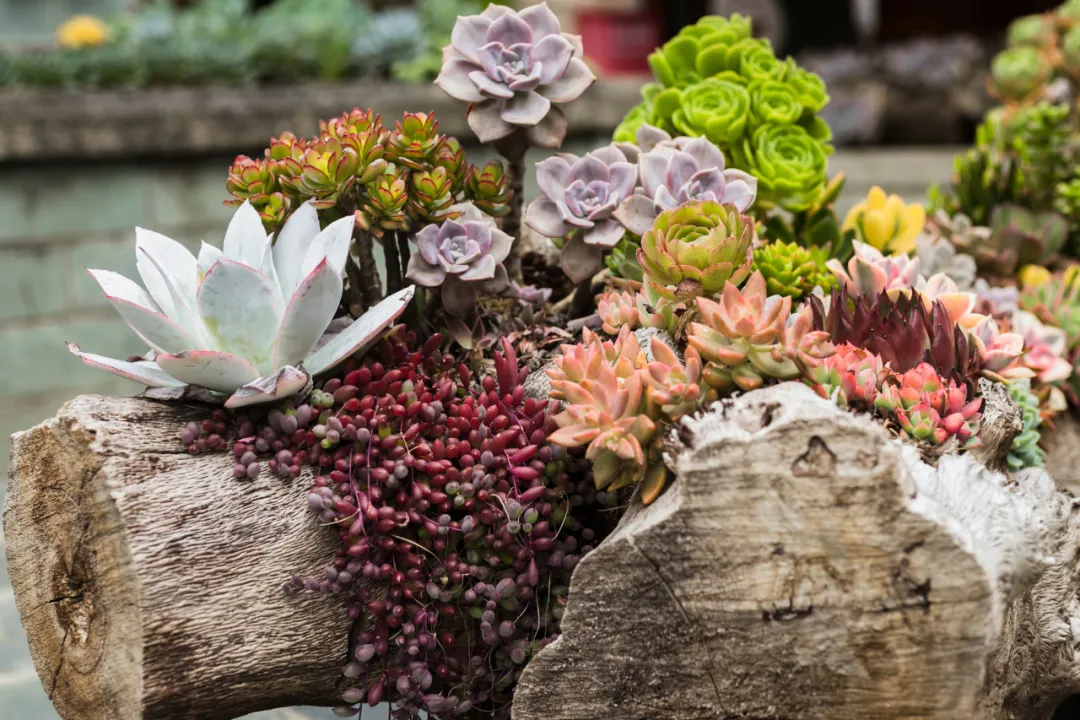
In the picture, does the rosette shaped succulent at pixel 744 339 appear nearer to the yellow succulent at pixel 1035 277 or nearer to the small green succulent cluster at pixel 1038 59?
the yellow succulent at pixel 1035 277

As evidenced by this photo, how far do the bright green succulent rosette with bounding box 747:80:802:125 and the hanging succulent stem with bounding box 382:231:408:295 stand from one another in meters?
0.76

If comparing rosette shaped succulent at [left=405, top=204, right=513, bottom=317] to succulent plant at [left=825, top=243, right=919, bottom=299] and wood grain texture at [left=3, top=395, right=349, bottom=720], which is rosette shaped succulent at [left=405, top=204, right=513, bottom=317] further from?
succulent plant at [left=825, top=243, right=919, bottom=299]

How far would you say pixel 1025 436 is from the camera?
1.85m

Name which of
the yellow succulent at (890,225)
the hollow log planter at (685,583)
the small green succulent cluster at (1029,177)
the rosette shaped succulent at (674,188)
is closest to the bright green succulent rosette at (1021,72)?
the small green succulent cluster at (1029,177)

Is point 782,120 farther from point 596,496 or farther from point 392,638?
point 392,638

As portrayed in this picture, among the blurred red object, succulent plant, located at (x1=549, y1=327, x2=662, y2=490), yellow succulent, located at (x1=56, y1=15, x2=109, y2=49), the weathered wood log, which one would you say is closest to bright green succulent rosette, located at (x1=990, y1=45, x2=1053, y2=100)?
the weathered wood log

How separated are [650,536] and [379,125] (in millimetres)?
845

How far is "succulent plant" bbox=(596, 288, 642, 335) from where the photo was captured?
168 cm

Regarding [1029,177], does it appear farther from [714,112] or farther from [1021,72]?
[714,112]

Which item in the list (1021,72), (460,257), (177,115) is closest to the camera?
(460,257)

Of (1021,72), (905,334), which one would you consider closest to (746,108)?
(905,334)

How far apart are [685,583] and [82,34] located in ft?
18.9

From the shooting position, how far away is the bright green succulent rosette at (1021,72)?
3.07 m

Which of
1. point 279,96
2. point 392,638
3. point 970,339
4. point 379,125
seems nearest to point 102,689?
point 392,638
